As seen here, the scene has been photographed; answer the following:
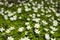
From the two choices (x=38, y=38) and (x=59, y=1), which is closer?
(x=38, y=38)

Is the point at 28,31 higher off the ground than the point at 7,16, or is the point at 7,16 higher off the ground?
the point at 7,16

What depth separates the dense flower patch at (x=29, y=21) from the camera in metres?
5.29

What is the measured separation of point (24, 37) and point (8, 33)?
0.46m

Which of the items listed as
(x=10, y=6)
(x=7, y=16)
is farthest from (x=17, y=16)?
(x=10, y=6)

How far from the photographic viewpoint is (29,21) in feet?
19.0

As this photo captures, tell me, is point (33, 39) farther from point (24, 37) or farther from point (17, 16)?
point (17, 16)

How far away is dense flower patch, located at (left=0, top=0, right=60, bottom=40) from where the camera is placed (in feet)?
17.3

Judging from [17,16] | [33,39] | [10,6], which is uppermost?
[10,6]

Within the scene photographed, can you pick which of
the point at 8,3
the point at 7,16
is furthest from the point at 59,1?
the point at 7,16

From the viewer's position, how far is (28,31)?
5.38m

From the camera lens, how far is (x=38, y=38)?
523cm

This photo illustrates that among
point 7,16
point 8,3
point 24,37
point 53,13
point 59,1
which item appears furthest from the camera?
point 59,1

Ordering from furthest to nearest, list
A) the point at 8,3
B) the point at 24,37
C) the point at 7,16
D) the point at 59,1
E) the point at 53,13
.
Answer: the point at 59,1 < the point at 8,3 < the point at 53,13 < the point at 7,16 < the point at 24,37

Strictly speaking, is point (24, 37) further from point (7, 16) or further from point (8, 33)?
point (7, 16)
